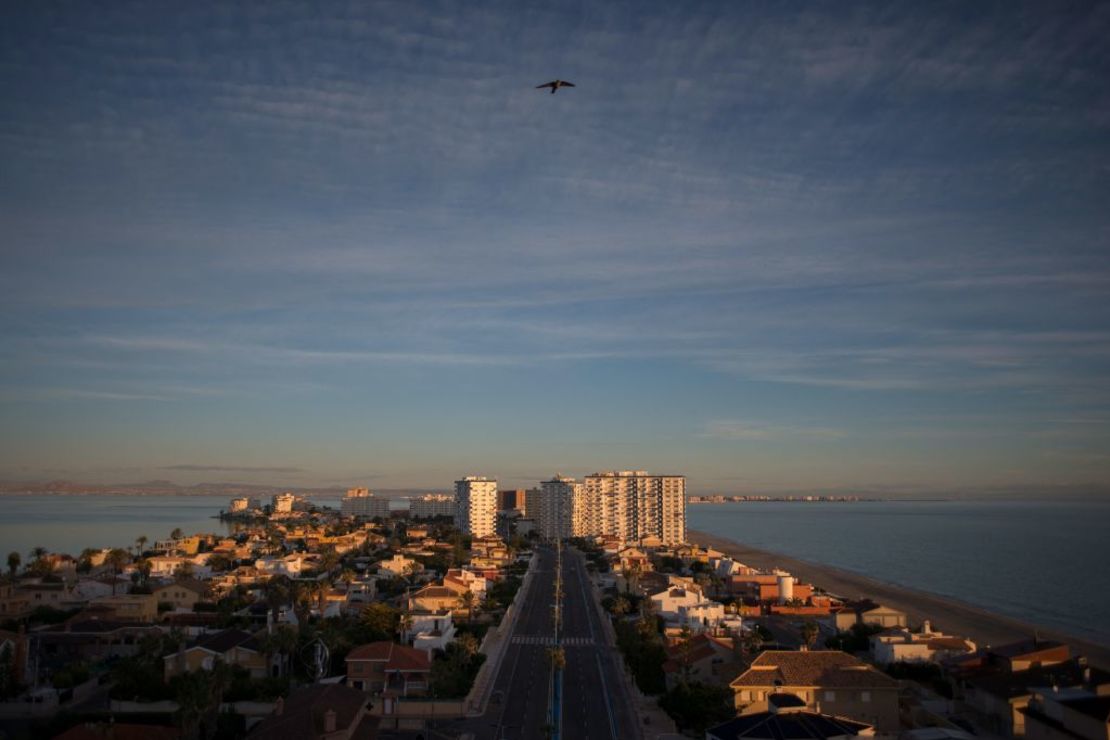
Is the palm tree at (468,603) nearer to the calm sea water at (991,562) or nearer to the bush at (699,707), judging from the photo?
the bush at (699,707)

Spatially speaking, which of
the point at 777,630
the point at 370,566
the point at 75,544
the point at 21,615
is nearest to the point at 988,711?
the point at 777,630

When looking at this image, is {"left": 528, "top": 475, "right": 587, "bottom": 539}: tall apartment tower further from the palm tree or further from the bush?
the bush

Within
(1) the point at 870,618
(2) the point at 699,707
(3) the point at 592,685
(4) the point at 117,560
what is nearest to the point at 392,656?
(3) the point at 592,685

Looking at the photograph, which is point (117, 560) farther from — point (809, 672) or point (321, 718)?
point (809, 672)

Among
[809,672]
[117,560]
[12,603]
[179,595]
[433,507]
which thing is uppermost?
[433,507]

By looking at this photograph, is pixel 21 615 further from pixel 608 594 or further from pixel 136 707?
pixel 608 594
